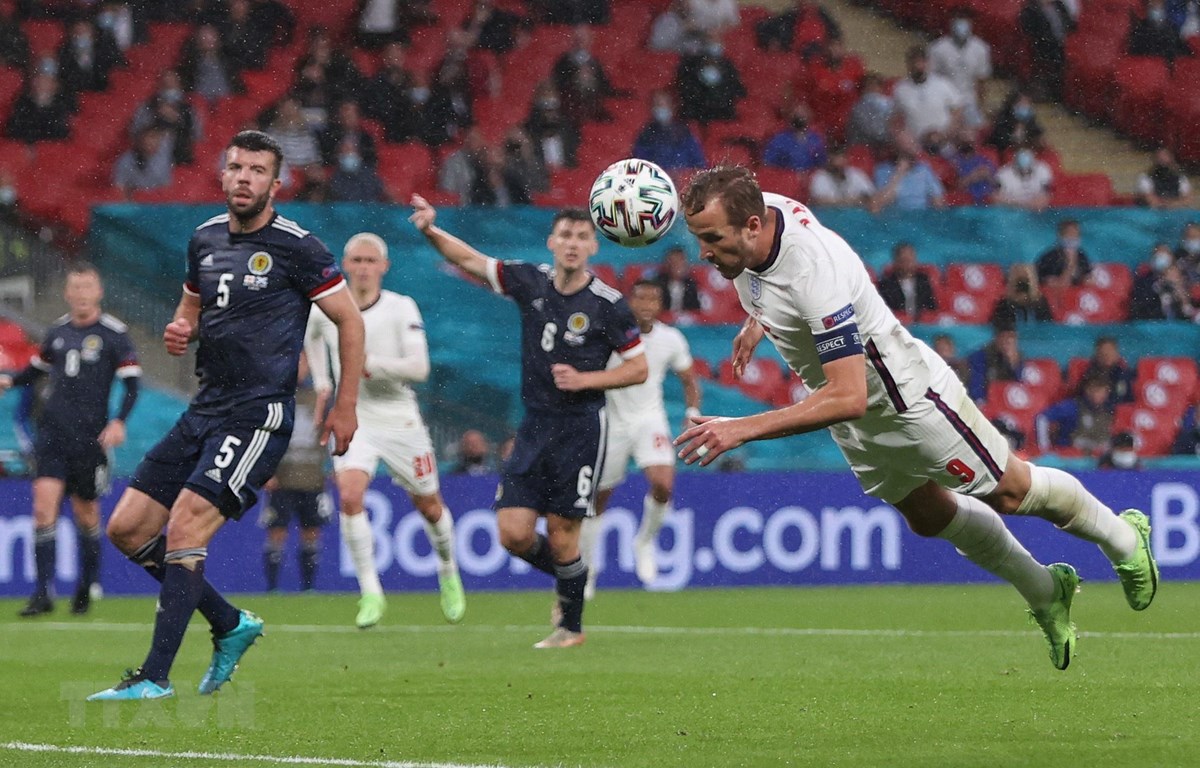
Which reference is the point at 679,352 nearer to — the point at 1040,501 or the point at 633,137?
the point at 633,137

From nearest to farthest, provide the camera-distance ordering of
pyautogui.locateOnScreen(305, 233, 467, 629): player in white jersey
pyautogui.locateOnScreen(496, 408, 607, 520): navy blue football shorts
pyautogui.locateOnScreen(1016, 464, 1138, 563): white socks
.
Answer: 1. pyautogui.locateOnScreen(1016, 464, 1138, 563): white socks
2. pyautogui.locateOnScreen(496, 408, 607, 520): navy blue football shorts
3. pyautogui.locateOnScreen(305, 233, 467, 629): player in white jersey

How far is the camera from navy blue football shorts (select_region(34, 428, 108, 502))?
41.1 ft

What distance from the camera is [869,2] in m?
21.4

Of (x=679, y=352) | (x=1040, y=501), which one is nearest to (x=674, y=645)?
(x=1040, y=501)

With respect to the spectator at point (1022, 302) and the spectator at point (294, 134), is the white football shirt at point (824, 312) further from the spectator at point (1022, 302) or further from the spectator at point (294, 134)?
the spectator at point (294, 134)

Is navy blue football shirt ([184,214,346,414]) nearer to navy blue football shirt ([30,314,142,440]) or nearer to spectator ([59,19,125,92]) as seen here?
navy blue football shirt ([30,314,142,440])

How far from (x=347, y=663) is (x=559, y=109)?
1089 cm

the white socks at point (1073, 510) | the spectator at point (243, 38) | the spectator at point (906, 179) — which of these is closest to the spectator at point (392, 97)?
the spectator at point (243, 38)

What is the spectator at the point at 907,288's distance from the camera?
54.9 feet

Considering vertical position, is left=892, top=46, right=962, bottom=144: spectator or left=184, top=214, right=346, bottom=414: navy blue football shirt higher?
left=892, top=46, right=962, bottom=144: spectator

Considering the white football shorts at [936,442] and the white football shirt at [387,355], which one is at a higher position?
the white football shirt at [387,355]

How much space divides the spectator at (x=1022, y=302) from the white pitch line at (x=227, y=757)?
39.9ft

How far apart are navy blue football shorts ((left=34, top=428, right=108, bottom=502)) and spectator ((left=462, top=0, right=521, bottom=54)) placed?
8532mm

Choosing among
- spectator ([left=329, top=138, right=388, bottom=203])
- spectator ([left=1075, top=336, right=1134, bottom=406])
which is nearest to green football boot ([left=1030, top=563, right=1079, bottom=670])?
spectator ([left=1075, top=336, right=1134, bottom=406])
